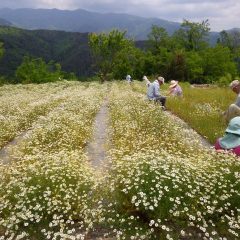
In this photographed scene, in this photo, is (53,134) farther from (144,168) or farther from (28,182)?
(144,168)

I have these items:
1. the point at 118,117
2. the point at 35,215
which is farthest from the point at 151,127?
the point at 35,215

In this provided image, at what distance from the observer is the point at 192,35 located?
8975cm

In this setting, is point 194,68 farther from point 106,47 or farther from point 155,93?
point 155,93

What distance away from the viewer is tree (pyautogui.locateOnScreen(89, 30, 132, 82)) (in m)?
64.6

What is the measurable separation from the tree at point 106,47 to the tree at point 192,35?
2627cm

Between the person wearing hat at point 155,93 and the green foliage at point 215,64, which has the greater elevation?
the person wearing hat at point 155,93

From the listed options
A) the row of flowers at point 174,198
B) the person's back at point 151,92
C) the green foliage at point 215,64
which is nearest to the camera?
the row of flowers at point 174,198

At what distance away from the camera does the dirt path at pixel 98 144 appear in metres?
11.1

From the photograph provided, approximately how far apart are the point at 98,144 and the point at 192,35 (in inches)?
3178

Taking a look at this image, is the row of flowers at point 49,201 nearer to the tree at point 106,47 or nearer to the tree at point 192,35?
the tree at point 106,47

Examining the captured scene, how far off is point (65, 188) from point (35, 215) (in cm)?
88

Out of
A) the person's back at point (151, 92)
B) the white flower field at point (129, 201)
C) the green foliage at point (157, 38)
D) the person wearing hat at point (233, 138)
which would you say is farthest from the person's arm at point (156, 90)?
the green foliage at point (157, 38)

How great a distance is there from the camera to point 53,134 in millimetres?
12359

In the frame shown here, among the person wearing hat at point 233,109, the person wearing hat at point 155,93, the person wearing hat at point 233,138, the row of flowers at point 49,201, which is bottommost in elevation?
the person wearing hat at point 155,93
